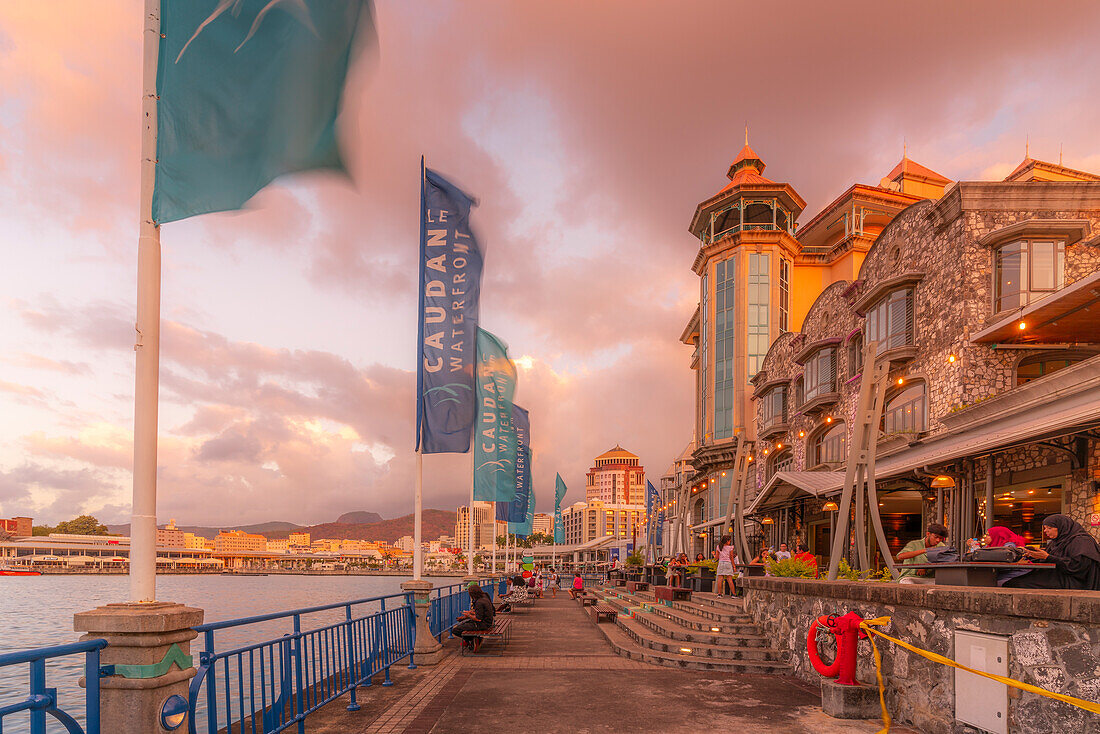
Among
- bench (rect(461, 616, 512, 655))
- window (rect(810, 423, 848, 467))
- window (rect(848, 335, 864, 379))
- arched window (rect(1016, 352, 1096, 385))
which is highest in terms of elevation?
window (rect(848, 335, 864, 379))

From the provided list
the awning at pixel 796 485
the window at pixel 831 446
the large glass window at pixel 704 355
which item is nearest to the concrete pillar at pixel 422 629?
the awning at pixel 796 485

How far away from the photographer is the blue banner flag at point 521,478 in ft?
99.7

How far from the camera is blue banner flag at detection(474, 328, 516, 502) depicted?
787 inches

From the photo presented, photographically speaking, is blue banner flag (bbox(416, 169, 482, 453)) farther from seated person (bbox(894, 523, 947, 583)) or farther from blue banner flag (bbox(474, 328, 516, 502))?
seated person (bbox(894, 523, 947, 583))

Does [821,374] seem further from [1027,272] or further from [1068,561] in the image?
[1068,561]

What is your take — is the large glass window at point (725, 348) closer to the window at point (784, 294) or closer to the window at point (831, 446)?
the window at point (784, 294)

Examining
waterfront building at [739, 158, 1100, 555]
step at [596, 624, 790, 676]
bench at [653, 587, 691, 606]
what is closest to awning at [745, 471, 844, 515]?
waterfront building at [739, 158, 1100, 555]

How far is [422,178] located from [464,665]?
879 cm

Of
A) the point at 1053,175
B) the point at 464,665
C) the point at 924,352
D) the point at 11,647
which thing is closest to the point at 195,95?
the point at 464,665

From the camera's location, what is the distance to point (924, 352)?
67.8ft

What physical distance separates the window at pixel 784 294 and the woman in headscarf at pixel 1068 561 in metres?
37.9

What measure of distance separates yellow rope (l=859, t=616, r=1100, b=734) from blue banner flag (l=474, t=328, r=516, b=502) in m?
13.4

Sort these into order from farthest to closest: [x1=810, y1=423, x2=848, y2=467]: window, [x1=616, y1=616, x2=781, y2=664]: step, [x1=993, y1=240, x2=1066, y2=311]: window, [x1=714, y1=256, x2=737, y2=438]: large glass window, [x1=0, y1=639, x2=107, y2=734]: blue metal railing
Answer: [x1=714, y1=256, x2=737, y2=438]: large glass window
[x1=810, y1=423, x2=848, y2=467]: window
[x1=993, y1=240, x2=1066, y2=311]: window
[x1=616, y1=616, x2=781, y2=664]: step
[x1=0, y1=639, x2=107, y2=734]: blue metal railing

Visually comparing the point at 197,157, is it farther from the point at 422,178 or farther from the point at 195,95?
the point at 422,178
